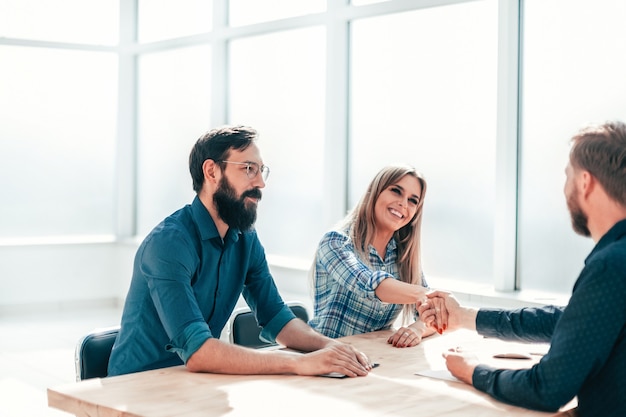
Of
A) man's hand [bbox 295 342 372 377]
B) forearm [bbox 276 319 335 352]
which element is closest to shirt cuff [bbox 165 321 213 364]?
man's hand [bbox 295 342 372 377]

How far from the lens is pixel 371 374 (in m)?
2.33

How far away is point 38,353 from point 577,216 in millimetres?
4629

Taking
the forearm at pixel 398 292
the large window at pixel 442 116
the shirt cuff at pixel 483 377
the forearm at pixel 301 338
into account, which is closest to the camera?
the shirt cuff at pixel 483 377

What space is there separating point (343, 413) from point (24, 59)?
622cm

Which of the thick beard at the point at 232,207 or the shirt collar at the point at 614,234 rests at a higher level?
the thick beard at the point at 232,207

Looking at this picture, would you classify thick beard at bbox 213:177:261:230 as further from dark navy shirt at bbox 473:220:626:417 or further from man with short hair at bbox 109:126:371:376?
dark navy shirt at bbox 473:220:626:417

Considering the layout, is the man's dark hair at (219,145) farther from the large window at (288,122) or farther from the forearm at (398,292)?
the large window at (288,122)

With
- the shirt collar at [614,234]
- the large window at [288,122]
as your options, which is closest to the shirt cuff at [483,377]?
the shirt collar at [614,234]

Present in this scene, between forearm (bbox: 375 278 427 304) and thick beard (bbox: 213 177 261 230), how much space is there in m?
0.58

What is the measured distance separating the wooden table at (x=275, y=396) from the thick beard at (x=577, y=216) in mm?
454

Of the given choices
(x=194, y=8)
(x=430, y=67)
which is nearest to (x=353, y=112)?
(x=430, y=67)

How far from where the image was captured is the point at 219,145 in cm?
275

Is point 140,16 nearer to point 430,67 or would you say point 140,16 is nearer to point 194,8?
point 194,8

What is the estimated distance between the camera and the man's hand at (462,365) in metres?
2.20
